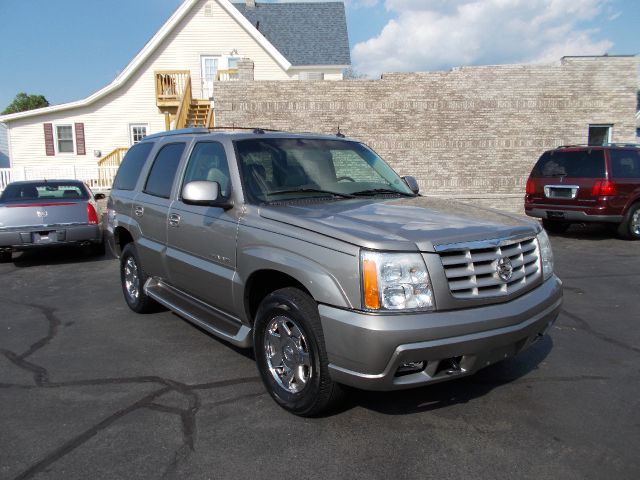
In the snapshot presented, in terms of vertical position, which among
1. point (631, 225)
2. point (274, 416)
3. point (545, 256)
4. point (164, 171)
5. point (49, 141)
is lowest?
point (274, 416)

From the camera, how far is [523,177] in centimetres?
1587

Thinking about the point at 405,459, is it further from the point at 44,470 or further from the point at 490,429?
the point at 44,470

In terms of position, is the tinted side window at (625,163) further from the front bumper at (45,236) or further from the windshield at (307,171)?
the front bumper at (45,236)

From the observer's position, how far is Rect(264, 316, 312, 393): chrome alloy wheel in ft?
10.8

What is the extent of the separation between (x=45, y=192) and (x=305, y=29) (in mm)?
19807

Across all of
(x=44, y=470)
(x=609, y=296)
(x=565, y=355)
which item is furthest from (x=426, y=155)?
(x=44, y=470)

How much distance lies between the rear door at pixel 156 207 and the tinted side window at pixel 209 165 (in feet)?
0.87

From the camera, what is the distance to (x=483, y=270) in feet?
10.1

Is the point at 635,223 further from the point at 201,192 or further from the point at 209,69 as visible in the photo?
the point at 209,69

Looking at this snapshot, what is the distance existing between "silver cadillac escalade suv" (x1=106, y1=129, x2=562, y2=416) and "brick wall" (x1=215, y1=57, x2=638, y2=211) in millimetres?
10608

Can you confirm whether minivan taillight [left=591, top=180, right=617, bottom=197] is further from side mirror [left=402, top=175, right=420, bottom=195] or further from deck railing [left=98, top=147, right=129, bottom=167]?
deck railing [left=98, top=147, right=129, bottom=167]

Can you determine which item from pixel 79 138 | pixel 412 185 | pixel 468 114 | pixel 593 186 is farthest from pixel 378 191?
pixel 79 138

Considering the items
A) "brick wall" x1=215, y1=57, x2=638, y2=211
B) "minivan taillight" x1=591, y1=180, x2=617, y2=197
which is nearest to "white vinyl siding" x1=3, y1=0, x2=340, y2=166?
"brick wall" x1=215, y1=57, x2=638, y2=211

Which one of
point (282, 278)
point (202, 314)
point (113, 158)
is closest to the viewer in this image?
point (282, 278)
